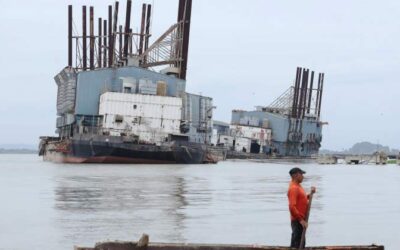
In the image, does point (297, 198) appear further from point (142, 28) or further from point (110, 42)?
point (110, 42)

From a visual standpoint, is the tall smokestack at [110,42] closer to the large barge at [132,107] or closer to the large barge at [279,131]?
the large barge at [132,107]

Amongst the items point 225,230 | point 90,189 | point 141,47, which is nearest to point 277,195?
point 90,189

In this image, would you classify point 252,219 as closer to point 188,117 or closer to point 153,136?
point 153,136

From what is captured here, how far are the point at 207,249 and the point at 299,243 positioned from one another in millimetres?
1614

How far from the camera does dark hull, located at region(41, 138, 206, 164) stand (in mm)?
59688

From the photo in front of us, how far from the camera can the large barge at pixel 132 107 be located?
6088 centimetres

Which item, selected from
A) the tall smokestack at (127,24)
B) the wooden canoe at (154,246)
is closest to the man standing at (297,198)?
the wooden canoe at (154,246)

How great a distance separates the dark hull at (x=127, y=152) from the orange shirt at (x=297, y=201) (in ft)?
160

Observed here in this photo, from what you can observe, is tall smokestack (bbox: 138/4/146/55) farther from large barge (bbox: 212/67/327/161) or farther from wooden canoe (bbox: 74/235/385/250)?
wooden canoe (bbox: 74/235/385/250)

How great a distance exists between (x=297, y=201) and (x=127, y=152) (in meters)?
49.4

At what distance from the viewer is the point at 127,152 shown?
5969 centimetres

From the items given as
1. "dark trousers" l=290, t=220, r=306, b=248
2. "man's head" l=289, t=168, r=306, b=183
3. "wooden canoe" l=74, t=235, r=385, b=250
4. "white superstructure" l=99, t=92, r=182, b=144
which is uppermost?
"white superstructure" l=99, t=92, r=182, b=144

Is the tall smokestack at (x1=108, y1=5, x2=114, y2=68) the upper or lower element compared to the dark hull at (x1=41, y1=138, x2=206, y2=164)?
upper

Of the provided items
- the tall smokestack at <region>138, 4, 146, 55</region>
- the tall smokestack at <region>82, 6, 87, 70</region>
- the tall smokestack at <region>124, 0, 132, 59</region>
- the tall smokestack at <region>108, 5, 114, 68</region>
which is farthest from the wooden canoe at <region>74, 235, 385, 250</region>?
the tall smokestack at <region>82, 6, 87, 70</region>
